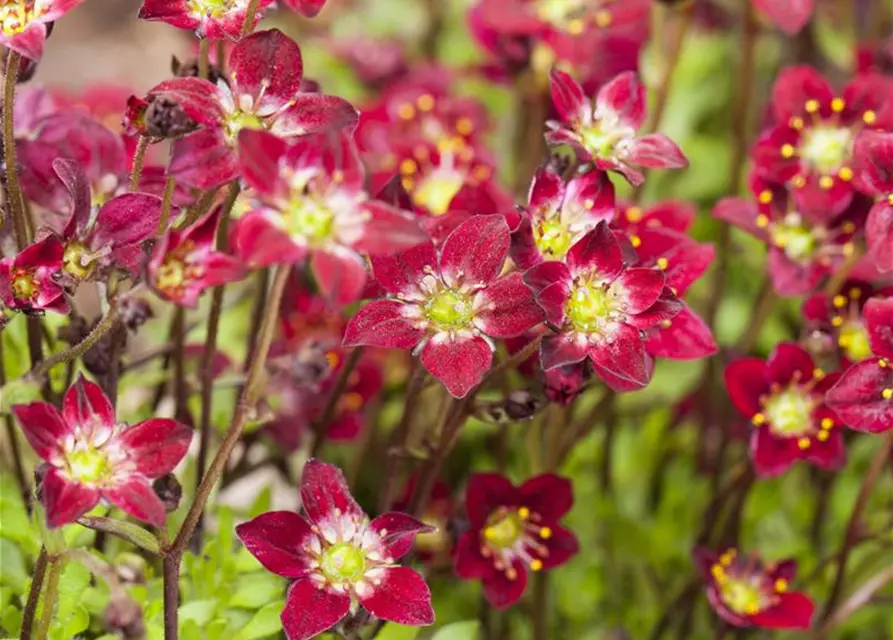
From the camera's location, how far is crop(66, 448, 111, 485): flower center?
0.63 meters

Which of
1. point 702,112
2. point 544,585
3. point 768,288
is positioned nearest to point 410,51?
point 702,112

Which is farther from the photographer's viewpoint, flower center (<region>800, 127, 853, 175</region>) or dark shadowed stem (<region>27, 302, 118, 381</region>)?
flower center (<region>800, 127, 853, 175</region>)

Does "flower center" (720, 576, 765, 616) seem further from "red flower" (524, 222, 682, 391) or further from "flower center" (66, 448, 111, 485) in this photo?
"flower center" (66, 448, 111, 485)

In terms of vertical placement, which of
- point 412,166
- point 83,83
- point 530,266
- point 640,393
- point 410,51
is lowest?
point 83,83

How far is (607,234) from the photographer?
0.67 m

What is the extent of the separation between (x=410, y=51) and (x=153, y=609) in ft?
3.50

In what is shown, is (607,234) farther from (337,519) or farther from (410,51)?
(410,51)

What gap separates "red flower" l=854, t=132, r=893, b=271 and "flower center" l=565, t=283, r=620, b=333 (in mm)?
183

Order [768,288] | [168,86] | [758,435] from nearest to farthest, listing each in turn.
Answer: [168,86] < [758,435] < [768,288]

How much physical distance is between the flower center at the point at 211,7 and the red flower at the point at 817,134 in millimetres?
448

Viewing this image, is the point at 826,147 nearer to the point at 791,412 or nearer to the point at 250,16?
the point at 791,412

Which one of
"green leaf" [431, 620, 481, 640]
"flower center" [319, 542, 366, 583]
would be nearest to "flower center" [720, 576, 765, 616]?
"green leaf" [431, 620, 481, 640]

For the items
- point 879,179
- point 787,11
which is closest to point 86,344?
point 879,179

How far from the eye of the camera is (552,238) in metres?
0.73
